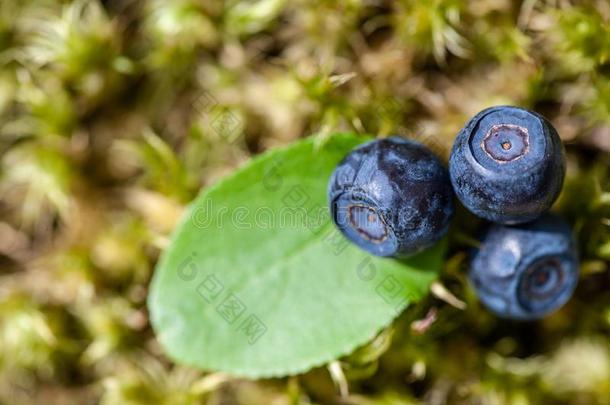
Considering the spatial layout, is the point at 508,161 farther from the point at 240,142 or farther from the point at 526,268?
the point at 240,142

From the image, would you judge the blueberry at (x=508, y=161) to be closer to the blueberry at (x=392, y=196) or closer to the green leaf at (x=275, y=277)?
the blueberry at (x=392, y=196)

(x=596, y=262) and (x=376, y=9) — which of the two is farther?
(x=376, y=9)

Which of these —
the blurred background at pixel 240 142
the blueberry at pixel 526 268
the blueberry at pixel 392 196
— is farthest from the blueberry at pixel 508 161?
the blurred background at pixel 240 142

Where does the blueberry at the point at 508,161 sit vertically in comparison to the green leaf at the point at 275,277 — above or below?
above

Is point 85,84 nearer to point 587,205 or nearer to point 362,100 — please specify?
point 362,100

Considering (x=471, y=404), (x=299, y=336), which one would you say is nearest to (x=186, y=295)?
(x=299, y=336)

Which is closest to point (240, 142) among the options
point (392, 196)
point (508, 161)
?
point (392, 196)

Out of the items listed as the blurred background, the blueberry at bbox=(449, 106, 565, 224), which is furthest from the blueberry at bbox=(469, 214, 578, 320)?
the blueberry at bbox=(449, 106, 565, 224)
